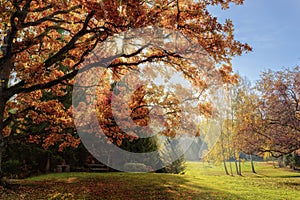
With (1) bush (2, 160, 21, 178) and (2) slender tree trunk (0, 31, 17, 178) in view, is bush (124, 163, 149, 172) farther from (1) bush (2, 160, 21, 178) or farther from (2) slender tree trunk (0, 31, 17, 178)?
(2) slender tree trunk (0, 31, 17, 178)

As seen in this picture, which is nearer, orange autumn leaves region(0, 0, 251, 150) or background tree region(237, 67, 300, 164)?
orange autumn leaves region(0, 0, 251, 150)

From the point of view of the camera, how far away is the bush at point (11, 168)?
19062mm

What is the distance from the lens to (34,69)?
31.9ft

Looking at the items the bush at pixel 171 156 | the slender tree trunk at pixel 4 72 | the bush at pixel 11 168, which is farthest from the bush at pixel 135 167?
the slender tree trunk at pixel 4 72

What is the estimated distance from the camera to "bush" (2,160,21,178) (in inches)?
750

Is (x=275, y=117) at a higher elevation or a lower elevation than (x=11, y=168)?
higher

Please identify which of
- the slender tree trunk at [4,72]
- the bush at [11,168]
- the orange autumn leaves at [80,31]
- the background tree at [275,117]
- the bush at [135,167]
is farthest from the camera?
the bush at [135,167]

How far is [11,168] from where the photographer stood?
19.4 m

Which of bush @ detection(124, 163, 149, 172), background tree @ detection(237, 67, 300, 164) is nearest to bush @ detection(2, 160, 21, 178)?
bush @ detection(124, 163, 149, 172)

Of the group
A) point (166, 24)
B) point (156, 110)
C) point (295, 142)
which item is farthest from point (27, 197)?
point (295, 142)

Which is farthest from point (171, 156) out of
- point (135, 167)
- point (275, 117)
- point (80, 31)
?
point (80, 31)

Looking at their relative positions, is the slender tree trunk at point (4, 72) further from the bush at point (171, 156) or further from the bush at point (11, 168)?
the bush at point (171, 156)

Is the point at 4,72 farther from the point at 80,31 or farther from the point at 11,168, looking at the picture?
the point at 11,168

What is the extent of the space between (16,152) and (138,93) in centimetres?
1168
